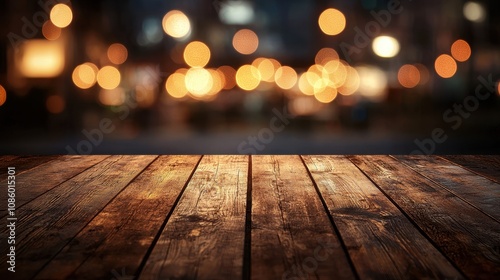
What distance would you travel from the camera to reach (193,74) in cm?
1997

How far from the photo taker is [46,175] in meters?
2.95

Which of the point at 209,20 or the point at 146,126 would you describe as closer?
the point at 146,126

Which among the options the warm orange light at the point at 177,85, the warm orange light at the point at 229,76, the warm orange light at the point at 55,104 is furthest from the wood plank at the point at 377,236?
the warm orange light at the point at 229,76

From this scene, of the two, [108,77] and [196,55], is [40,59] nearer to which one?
[108,77]

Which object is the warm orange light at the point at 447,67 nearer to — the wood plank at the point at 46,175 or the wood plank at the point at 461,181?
the wood plank at the point at 461,181

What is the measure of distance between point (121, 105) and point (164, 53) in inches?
102

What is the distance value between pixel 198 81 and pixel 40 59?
832 centimetres

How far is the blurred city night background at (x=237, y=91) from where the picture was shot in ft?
34.2

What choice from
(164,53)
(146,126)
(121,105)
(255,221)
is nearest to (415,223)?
(255,221)

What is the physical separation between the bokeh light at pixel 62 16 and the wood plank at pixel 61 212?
9.42 m

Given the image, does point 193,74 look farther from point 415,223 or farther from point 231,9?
point 415,223

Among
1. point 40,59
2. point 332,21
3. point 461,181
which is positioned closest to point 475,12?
point 332,21

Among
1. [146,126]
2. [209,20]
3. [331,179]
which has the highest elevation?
[209,20]

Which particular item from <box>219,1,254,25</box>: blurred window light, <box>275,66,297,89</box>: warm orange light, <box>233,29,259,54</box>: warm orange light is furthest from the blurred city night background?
<box>219,1,254,25</box>: blurred window light
